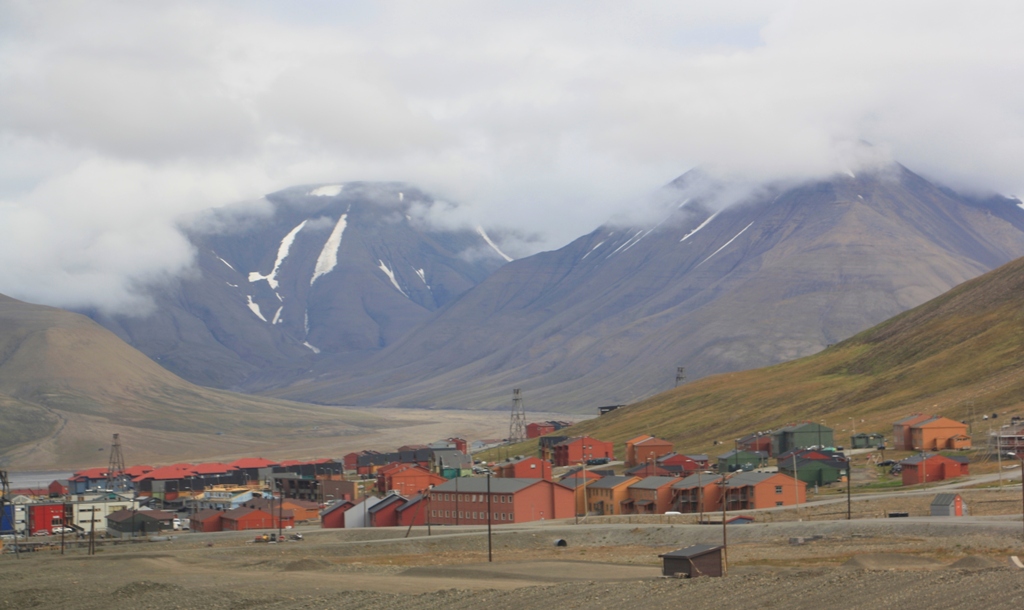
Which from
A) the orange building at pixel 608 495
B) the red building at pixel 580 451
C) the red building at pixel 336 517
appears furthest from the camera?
the red building at pixel 580 451

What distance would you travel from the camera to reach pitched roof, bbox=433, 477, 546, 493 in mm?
82688

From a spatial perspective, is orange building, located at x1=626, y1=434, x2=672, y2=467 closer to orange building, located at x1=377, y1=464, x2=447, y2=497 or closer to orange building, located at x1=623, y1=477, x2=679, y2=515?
orange building, located at x1=377, y1=464, x2=447, y2=497

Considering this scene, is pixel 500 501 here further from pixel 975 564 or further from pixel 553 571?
pixel 975 564

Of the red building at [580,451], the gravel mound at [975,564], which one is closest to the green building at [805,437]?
the red building at [580,451]

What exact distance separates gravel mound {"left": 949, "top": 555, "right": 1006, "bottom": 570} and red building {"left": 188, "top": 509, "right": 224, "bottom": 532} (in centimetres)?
6422

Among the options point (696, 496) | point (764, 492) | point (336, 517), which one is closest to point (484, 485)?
point (336, 517)

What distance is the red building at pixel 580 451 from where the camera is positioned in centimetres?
13062

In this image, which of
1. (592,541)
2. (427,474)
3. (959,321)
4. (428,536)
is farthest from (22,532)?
(959,321)

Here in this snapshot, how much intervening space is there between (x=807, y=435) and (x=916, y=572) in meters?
74.5

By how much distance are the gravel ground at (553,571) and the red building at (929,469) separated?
24.6 meters

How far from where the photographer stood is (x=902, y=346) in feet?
550

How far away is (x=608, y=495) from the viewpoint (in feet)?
287

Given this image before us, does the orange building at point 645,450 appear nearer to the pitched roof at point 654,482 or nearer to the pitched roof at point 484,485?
the pitched roof at point 654,482

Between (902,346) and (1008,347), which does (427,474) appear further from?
(902,346)
